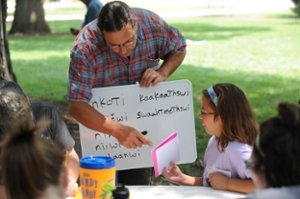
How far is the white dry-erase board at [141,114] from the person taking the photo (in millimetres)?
3242

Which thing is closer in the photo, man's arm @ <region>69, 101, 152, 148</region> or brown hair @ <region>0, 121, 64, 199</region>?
brown hair @ <region>0, 121, 64, 199</region>

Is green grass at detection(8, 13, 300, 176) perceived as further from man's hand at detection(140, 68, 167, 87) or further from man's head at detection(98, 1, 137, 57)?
man's head at detection(98, 1, 137, 57)

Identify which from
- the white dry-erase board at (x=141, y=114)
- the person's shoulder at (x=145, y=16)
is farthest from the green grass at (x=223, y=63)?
the person's shoulder at (x=145, y=16)

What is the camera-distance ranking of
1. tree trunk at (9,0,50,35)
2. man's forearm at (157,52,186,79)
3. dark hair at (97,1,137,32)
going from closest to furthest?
dark hair at (97,1,137,32)
man's forearm at (157,52,186,79)
tree trunk at (9,0,50,35)

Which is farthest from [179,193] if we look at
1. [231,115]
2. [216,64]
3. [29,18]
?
[29,18]

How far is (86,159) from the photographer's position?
231 cm

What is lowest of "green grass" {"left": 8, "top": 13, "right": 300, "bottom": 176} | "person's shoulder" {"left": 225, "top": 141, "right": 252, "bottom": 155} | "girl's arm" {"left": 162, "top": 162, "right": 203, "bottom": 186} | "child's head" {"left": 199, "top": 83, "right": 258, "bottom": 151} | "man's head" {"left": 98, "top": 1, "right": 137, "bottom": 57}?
"green grass" {"left": 8, "top": 13, "right": 300, "bottom": 176}

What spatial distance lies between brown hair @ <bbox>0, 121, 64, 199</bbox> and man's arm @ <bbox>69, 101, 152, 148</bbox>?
142 centimetres

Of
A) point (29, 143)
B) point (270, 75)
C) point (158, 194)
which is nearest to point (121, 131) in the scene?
point (158, 194)

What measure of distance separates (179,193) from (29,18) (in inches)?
705

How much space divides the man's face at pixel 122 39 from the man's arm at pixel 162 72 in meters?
0.21

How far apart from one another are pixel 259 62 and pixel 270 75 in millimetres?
1821

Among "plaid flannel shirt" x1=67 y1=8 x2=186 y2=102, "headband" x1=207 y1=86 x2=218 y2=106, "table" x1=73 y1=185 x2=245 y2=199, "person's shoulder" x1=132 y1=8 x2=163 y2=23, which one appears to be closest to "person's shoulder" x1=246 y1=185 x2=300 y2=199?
"table" x1=73 y1=185 x2=245 y2=199

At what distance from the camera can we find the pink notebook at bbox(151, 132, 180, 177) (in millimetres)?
2664
